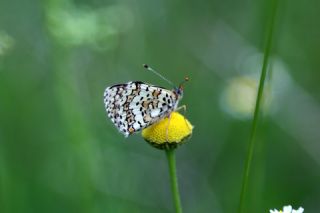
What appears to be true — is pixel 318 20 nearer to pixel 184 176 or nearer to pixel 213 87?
pixel 213 87

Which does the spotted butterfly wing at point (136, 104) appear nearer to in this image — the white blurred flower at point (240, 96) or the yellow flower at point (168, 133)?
the yellow flower at point (168, 133)

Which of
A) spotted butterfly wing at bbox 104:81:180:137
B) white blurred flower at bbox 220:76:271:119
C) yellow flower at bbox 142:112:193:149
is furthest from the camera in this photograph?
white blurred flower at bbox 220:76:271:119

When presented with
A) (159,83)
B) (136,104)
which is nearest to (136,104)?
(136,104)

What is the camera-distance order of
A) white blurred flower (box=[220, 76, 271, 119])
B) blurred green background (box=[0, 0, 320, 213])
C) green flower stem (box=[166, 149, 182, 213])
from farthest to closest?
white blurred flower (box=[220, 76, 271, 119]), blurred green background (box=[0, 0, 320, 213]), green flower stem (box=[166, 149, 182, 213])

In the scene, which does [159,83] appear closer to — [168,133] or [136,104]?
[136,104]

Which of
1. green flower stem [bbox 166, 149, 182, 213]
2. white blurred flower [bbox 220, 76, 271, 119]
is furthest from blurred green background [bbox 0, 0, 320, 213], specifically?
green flower stem [bbox 166, 149, 182, 213]

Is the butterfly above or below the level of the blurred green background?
below

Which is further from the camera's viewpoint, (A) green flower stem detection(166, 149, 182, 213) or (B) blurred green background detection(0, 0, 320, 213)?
(B) blurred green background detection(0, 0, 320, 213)

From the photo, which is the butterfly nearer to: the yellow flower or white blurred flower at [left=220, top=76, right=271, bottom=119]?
the yellow flower
